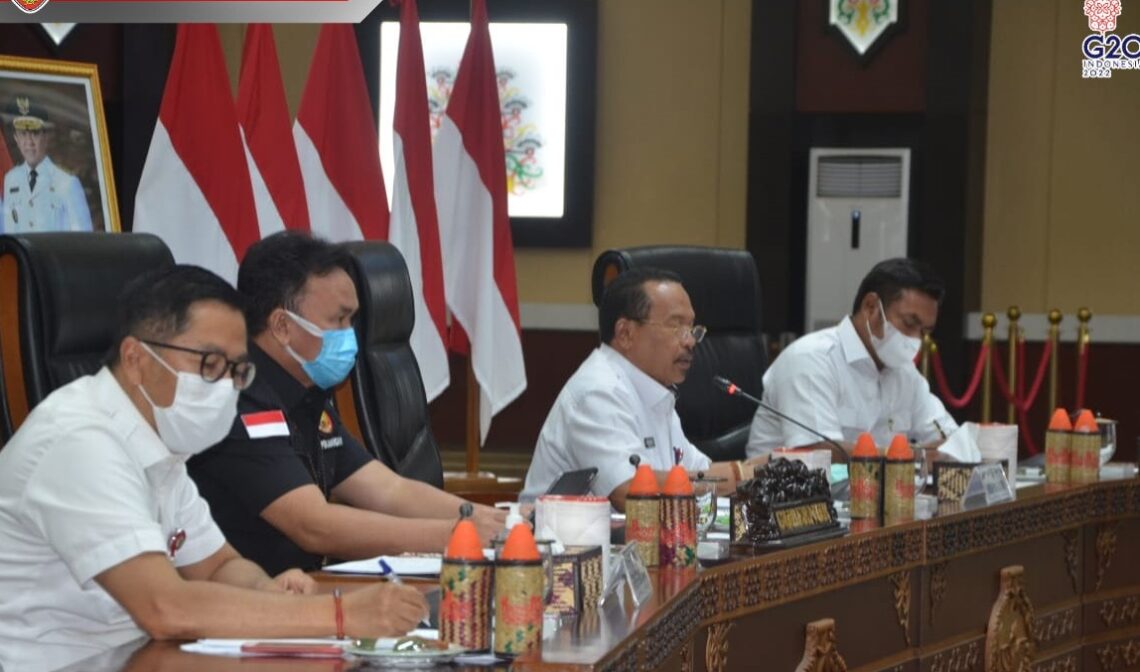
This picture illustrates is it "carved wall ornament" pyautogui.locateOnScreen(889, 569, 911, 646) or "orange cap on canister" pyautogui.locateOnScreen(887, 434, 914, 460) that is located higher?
"orange cap on canister" pyautogui.locateOnScreen(887, 434, 914, 460)

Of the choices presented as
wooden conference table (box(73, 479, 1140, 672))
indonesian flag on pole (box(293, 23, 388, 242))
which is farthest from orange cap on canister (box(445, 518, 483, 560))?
indonesian flag on pole (box(293, 23, 388, 242))

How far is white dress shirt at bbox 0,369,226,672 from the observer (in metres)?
2.02

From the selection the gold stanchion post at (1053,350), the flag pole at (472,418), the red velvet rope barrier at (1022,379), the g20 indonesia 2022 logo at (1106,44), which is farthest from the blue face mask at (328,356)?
the g20 indonesia 2022 logo at (1106,44)

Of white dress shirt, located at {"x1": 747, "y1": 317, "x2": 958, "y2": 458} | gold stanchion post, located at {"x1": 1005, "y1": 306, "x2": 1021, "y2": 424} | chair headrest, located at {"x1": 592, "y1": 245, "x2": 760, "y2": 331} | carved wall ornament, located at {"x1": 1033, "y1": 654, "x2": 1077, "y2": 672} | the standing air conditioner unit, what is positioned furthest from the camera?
the standing air conditioner unit

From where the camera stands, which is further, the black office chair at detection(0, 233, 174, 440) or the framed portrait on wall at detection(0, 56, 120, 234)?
the framed portrait on wall at detection(0, 56, 120, 234)

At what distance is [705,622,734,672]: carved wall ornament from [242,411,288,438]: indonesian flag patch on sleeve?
781mm

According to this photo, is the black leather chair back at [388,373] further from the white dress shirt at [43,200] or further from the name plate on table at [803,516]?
the white dress shirt at [43,200]

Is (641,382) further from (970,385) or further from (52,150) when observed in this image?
(970,385)

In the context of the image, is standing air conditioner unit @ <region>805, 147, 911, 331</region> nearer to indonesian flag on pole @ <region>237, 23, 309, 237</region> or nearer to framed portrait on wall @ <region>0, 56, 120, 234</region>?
indonesian flag on pole @ <region>237, 23, 309, 237</region>

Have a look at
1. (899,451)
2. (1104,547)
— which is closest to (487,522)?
(899,451)

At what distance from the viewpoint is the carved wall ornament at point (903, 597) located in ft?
10.7

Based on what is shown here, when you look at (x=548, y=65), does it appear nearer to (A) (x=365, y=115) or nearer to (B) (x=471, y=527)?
(A) (x=365, y=115)

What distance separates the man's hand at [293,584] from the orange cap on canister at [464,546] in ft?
1.55

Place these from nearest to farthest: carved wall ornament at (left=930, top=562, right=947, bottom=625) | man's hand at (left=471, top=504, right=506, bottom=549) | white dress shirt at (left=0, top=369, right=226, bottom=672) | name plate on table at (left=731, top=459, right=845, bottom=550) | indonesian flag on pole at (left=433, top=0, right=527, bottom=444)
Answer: white dress shirt at (left=0, top=369, right=226, bottom=672) < man's hand at (left=471, top=504, right=506, bottom=549) < name plate on table at (left=731, top=459, right=845, bottom=550) < carved wall ornament at (left=930, top=562, right=947, bottom=625) < indonesian flag on pole at (left=433, top=0, right=527, bottom=444)
